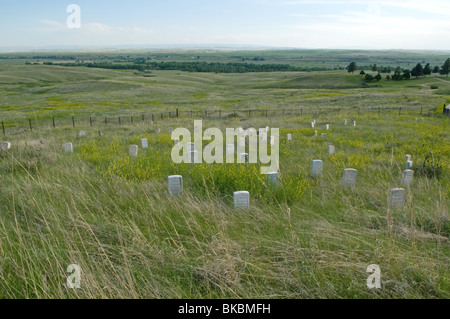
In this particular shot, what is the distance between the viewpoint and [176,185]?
570cm

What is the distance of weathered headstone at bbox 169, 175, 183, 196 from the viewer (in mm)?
5664

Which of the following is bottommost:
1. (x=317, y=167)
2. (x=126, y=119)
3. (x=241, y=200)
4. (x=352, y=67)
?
(x=126, y=119)

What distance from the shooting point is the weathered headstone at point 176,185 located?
18.6 ft

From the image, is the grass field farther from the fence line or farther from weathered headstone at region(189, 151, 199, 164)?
the fence line

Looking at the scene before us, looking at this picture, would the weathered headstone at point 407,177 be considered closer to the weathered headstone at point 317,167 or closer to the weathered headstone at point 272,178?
the weathered headstone at point 317,167

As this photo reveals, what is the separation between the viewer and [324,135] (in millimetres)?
15227

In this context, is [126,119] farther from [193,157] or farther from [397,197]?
[397,197]

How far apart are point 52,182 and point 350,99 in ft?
154

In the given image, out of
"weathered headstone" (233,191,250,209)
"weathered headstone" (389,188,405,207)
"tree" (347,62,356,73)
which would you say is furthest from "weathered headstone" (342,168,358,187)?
"tree" (347,62,356,73)

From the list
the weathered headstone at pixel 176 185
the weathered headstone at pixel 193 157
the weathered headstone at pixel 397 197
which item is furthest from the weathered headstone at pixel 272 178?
the weathered headstone at pixel 193 157

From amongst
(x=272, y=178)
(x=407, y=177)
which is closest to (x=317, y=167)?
(x=407, y=177)

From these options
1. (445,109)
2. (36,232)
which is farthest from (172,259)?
(445,109)
